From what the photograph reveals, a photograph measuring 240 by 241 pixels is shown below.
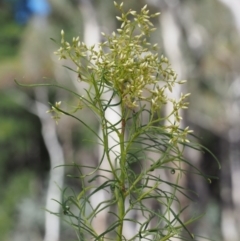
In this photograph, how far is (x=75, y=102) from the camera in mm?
10070

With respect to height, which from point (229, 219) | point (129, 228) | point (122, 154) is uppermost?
point (229, 219)

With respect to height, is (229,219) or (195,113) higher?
(195,113)

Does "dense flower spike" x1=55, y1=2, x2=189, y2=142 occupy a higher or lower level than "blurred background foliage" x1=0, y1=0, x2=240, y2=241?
lower

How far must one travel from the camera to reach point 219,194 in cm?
1324

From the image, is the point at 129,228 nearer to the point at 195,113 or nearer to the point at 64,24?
the point at 195,113

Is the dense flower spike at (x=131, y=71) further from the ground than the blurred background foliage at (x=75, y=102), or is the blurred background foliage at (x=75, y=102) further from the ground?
the blurred background foliage at (x=75, y=102)

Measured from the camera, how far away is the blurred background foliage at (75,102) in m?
9.35

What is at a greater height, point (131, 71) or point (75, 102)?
point (75, 102)

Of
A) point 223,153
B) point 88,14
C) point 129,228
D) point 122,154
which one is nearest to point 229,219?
point 223,153

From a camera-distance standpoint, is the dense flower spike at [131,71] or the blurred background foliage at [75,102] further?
the blurred background foliage at [75,102]

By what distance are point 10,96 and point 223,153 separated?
5.32m

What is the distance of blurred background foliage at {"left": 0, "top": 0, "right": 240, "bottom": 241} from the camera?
9.35 m

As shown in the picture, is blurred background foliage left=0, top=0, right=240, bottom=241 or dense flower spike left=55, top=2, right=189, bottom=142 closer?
dense flower spike left=55, top=2, right=189, bottom=142

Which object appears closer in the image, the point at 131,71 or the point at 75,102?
the point at 131,71
